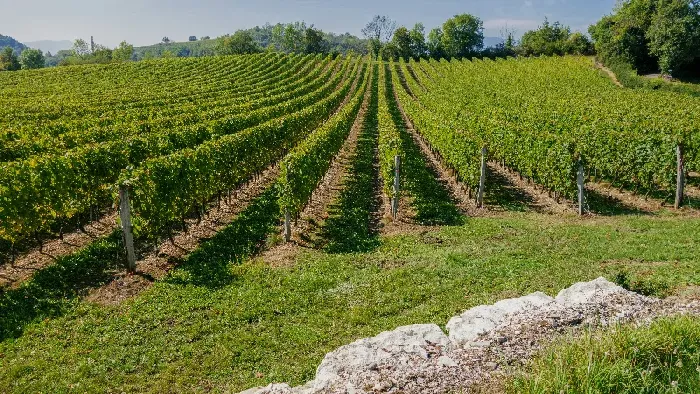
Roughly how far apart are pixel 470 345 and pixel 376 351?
4.59ft

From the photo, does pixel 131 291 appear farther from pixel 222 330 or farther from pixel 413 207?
pixel 413 207

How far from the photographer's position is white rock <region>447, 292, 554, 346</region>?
7.10m

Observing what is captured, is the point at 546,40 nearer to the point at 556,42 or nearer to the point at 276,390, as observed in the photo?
the point at 556,42

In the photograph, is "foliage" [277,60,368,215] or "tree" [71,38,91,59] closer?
"foliage" [277,60,368,215]

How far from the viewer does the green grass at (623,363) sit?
4762 millimetres

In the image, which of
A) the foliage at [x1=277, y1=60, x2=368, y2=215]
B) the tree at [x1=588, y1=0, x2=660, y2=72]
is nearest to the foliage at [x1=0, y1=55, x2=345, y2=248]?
the foliage at [x1=277, y1=60, x2=368, y2=215]

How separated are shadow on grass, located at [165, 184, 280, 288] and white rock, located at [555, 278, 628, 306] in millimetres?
7716

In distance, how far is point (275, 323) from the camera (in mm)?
9500

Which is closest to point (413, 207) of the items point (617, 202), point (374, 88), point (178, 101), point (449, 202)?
point (449, 202)

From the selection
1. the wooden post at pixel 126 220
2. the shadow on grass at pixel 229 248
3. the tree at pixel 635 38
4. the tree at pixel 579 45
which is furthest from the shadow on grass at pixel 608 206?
the tree at pixel 579 45

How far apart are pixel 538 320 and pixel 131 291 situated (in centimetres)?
914

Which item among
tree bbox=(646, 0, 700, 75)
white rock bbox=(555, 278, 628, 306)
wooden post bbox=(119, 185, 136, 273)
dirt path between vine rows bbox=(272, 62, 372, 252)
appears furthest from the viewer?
tree bbox=(646, 0, 700, 75)

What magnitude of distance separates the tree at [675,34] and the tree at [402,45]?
214 ft

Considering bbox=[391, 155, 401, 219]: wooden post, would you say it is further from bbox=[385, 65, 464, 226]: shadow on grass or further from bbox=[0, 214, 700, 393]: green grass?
bbox=[0, 214, 700, 393]: green grass
